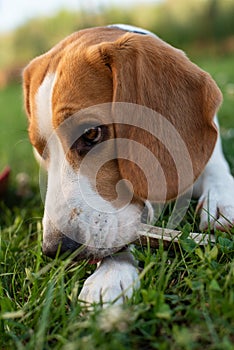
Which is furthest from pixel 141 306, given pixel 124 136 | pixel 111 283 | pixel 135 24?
pixel 135 24

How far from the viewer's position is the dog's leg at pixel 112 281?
7.73ft

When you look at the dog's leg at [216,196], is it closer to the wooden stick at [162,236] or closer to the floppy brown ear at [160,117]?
the wooden stick at [162,236]

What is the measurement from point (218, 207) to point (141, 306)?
1061 mm

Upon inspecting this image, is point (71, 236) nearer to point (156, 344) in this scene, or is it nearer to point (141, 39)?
point (156, 344)

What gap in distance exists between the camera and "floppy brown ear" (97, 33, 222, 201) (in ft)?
9.48

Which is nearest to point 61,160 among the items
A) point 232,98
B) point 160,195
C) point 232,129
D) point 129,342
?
point 160,195

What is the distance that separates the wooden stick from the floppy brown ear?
19cm

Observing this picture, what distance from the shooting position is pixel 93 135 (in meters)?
2.91

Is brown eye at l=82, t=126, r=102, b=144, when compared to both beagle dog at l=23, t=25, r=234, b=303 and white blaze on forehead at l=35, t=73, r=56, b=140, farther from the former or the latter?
white blaze on forehead at l=35, t=73, r=56, b=140

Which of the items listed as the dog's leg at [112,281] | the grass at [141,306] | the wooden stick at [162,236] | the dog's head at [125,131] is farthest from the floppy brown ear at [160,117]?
the dog's leg at [112,281]

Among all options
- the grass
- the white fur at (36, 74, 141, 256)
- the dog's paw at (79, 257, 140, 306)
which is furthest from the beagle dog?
the grass

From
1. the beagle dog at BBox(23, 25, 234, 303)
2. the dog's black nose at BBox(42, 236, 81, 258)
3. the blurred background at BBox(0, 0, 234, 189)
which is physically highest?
the beagle dog at BBox(23, 25, 234, 303)

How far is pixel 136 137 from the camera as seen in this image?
2.89 metres

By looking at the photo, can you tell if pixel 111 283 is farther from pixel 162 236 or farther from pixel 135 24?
pixel 135 24
